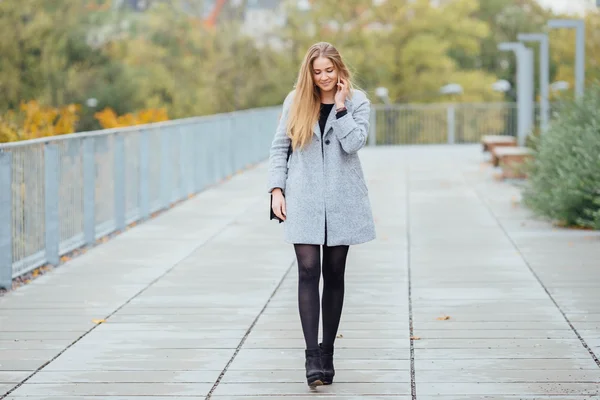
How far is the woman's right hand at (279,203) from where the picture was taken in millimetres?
6977

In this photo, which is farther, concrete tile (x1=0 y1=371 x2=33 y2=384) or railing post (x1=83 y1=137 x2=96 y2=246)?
railing post (x1=83 y1=137 x2=96 y2=246)

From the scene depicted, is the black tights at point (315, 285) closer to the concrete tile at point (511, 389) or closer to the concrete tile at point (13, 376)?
the concrete tile at point (511, 389)

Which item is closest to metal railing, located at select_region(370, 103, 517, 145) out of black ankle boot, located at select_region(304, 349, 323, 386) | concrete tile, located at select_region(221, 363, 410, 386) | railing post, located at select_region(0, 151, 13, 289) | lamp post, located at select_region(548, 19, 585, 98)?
lamp post, located at select_region(548, 19, 585, 98)

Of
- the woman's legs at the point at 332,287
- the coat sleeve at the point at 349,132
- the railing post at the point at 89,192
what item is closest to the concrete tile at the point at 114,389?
the woman's legs at the point at 332,287

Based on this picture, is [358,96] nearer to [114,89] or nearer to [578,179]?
[578,179]

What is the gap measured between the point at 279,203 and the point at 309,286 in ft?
1.46

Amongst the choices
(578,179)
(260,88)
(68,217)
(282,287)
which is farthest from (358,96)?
(260,88)

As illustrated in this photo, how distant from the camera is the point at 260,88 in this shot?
45438mm

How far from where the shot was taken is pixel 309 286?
695cm

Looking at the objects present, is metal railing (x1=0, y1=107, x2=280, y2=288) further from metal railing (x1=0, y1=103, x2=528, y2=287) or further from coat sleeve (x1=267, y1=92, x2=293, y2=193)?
coat sleeve (x1=267, y1=92, x2=293, y2=193)

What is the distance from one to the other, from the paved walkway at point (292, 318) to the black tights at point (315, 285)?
277 mm

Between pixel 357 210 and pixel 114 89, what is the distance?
4393cm

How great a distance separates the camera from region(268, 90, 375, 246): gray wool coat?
6891 mm

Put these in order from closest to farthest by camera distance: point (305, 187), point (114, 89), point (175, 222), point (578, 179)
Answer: point (305, 187)
point (578, 179)
point (175, 222)
point (114, 89)
